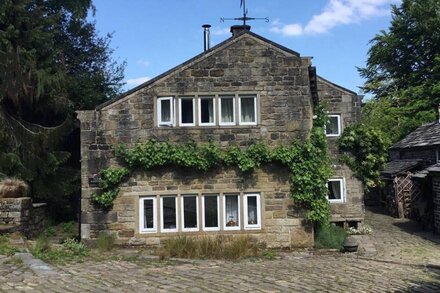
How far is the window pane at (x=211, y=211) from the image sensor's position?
1642 cm

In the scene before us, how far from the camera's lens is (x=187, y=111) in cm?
1662

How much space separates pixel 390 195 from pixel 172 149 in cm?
1747

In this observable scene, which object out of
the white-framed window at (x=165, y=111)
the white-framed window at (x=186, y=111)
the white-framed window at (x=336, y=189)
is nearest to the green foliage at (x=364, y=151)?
the white-framed window at (x=336, y=189)

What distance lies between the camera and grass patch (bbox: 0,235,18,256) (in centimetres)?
1225

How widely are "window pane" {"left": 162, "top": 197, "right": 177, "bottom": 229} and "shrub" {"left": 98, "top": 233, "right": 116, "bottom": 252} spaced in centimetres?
169

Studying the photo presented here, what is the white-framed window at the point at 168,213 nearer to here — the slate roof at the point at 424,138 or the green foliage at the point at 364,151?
the green foliage at the point at 364,151

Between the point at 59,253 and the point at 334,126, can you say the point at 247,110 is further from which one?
the point at 334,126

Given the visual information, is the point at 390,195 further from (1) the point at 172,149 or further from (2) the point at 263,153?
(1) the point at 172,149

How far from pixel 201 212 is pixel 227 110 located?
3398 mm

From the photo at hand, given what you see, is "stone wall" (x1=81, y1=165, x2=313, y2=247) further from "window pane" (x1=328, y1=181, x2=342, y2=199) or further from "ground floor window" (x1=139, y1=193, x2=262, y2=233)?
"window pane" (x1=328, y1=181, x2=342, y2=199)

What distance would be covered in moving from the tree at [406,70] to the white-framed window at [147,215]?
2514cm

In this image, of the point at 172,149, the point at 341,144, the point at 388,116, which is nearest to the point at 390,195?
the point at 341,144

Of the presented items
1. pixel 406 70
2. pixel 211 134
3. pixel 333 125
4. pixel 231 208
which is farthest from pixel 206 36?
pixel 406 70

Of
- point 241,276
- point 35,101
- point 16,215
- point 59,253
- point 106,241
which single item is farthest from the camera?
point 35,101
